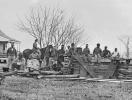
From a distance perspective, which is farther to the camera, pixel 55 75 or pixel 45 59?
pixel 45 59

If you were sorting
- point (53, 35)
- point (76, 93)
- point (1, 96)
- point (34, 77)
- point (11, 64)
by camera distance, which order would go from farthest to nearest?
1. point (53, 35)
2. point (11, 64)
3. point (34, 77)
4. point (76, 93)
5. point (1, 96)

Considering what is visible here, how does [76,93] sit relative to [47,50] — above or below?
below

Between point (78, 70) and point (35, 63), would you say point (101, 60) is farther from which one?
point (35, 63)

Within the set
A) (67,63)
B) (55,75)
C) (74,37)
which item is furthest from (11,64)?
(74,37)

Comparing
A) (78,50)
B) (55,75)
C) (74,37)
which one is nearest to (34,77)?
(55,75)

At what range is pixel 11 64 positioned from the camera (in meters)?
24.6

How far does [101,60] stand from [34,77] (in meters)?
4.35

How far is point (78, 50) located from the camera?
23.6m

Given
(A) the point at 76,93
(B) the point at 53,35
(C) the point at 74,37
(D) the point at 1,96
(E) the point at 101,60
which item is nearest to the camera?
(D) the point at 1,96

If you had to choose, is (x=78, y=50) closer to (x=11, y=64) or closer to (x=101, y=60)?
(x=101, y=60)

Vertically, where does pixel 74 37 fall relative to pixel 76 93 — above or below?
above

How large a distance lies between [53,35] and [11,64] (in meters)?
32.2

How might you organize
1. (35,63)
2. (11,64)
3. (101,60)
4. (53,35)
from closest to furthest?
(101,60), (35,63), (11,64), (53,35)

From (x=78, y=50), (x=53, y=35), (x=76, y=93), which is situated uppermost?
(x=53, y=35)
